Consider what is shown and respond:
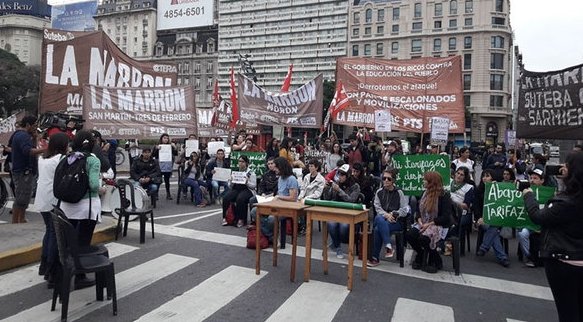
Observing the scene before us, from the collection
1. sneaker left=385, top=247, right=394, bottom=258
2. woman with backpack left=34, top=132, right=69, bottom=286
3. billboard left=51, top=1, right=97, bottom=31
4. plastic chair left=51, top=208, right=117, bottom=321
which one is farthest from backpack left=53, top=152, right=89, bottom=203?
billboard left=51, top=1, right=97, bottom=31

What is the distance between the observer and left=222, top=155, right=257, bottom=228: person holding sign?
9.42 metres

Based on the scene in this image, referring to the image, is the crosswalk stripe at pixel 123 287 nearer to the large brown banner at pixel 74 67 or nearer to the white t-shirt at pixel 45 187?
the white t-shirt at pixel 45 187


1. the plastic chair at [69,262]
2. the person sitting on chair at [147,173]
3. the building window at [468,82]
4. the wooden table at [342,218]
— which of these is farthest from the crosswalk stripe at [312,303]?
the building window at [468,82]

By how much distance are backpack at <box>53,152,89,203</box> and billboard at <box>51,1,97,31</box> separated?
110 metres

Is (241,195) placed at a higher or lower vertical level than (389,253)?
higher

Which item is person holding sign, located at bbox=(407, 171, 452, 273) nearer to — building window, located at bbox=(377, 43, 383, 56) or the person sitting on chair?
the person sitting on chair

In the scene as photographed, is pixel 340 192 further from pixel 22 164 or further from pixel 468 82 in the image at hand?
pixel 468 82

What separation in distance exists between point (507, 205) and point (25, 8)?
5121 inches

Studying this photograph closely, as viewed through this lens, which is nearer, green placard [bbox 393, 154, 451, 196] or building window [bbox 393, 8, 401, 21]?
green placard [bbox 393, 154, 451, 196]

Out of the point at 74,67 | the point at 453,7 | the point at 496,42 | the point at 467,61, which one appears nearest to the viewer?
the point at 74,67

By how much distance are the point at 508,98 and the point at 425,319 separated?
75297 mm

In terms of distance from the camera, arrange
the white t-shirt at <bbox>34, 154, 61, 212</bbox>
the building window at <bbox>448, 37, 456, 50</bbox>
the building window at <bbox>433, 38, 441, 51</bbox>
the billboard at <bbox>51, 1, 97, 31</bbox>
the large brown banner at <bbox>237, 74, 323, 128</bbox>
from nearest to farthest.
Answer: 1. the white t-shirt at <bbox>34, 154, 61, 212</bbox>
2. the large brown banner at <bbox>237, 74, 323, 128</bbox>
3. the building window at <bbox>448, 37, 456, 50</bbox>
4. the building window at <bbox>433, 38, 441, 51</bbox>
5. the billboard at <bbox>51, 1, 97, 31</bbox>

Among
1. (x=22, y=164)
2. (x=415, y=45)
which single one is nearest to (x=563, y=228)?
(x=22, y=164)

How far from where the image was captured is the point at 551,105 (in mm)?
7332
